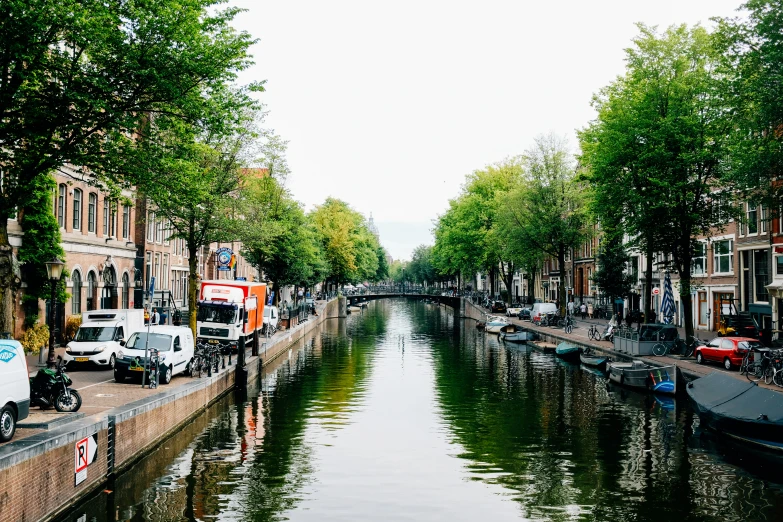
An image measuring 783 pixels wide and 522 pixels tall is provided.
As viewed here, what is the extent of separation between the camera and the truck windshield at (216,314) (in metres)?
38.4

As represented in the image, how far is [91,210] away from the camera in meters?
41.0

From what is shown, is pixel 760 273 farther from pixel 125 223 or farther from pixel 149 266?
pixel 149 266

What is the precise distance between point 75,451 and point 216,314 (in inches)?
952

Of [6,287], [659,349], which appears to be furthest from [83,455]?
[659,349]

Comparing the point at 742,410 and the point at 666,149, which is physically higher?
the point at 666,149

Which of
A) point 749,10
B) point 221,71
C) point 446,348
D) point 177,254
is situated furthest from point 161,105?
point 177,254

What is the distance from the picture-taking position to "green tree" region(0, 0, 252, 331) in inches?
738

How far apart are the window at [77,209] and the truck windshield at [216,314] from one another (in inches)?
316

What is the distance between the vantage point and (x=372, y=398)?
3133cm

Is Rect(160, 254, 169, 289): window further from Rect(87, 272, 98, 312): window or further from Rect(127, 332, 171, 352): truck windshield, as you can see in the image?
Rect(127, 332, 171, 352): truck windshield

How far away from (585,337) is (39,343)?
36.0m

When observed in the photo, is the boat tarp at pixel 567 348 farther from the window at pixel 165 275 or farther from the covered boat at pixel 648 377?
the window at pixel 165 275

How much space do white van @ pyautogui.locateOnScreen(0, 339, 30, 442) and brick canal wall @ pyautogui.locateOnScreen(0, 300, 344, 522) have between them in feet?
2.04

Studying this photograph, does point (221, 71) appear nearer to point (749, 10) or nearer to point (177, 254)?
point (749, 10)
